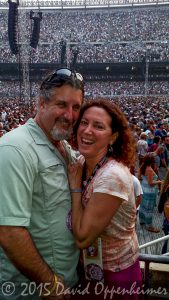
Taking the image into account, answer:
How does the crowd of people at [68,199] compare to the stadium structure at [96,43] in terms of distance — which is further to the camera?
the stadium structure at [96,43]

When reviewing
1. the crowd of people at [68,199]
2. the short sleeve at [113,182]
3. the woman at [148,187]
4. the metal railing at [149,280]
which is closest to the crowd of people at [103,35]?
the woman at [148,187]

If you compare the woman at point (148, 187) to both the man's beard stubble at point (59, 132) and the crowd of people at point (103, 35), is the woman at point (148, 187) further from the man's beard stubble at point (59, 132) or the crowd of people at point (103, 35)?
the crowd of people at point (103, 35)

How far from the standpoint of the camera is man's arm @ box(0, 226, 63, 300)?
1.43 metres

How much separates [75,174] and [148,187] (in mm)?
4167

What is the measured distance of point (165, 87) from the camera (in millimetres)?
40812

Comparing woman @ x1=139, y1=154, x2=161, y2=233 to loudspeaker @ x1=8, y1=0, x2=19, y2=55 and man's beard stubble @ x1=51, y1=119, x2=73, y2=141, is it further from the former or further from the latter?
loudspeaker @ x1=8, y1=0, x2=19, y2=55

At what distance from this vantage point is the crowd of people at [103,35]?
134 ft

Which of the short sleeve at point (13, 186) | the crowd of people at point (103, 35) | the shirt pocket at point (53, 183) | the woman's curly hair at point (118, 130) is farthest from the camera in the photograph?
the crowd of people at point (103, 35)

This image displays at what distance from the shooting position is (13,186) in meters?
1.42

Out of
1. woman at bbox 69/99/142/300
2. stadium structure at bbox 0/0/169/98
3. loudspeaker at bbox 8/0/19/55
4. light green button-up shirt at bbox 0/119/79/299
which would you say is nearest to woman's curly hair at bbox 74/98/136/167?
woman at bbox 69/99/142/300

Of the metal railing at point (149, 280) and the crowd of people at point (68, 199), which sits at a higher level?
the crowd of people at point (68, 199)

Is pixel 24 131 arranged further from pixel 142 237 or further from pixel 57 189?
pixel 142 237

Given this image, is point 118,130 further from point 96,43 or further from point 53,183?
point 96,43

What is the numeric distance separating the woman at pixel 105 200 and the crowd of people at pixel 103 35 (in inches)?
1410
